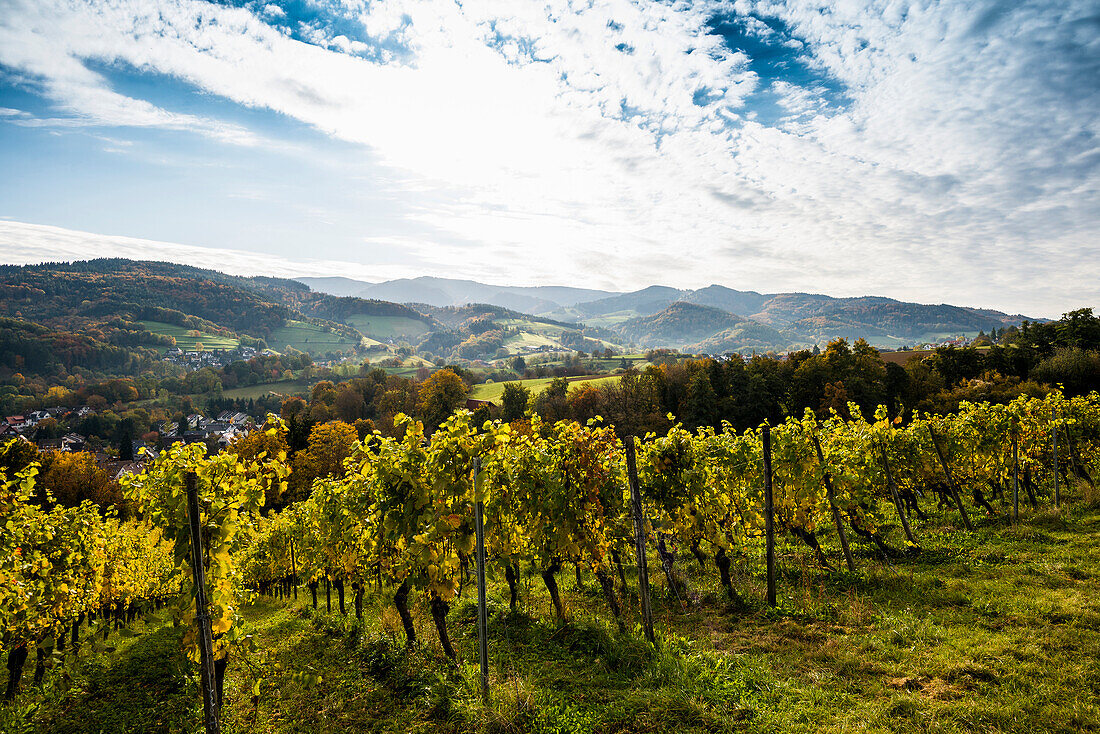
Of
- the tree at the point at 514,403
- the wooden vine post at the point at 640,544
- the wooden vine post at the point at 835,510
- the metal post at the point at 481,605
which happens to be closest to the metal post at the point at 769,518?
the wooden vine post at the point at 835,510

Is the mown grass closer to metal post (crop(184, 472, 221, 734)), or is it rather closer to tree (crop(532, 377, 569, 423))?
metal post (crop(184, 472, 221, 734))

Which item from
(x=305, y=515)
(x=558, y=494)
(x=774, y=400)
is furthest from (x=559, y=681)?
(x=774, y=400)

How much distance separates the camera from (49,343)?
513ft

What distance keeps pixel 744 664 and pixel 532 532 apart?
437 centimetres

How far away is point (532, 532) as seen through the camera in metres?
9.67

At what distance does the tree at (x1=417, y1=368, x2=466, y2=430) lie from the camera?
68688 millimetres

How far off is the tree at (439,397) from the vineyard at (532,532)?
51663mm

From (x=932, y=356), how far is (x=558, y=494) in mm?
66783

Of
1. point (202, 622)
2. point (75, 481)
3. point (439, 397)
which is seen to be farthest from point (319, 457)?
point (202, 622)

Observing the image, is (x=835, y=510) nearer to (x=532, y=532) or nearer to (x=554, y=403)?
(x=532, y=532)

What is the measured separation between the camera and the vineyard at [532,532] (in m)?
6.46

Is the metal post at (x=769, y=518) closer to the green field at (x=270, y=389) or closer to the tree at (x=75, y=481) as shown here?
the tree at (x=75, y=481)

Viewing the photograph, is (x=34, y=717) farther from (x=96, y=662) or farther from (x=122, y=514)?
(x=122, y=514)

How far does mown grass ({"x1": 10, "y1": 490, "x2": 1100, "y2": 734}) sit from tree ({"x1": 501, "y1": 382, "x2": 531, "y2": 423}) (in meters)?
53.1
